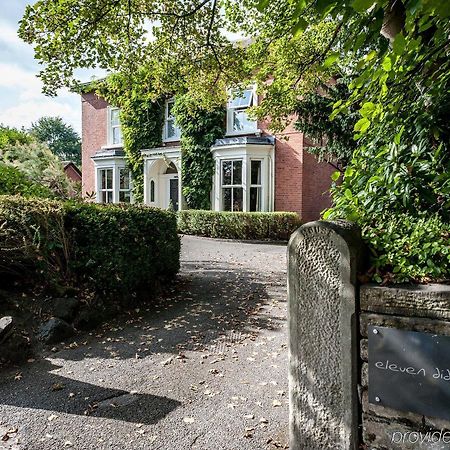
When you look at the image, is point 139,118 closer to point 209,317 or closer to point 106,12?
point 106,12

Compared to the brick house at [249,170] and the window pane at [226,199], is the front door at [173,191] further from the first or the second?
the window pane at [226,199]

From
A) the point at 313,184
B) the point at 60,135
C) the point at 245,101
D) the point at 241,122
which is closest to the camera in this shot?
the point at 313,184

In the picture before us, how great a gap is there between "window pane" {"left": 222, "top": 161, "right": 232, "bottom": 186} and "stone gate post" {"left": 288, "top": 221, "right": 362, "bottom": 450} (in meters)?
13.7

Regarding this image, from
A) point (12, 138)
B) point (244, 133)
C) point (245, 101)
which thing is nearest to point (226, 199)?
point (244, 133)

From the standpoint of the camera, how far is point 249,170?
49.9ft

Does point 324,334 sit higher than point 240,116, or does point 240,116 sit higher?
point 240,116

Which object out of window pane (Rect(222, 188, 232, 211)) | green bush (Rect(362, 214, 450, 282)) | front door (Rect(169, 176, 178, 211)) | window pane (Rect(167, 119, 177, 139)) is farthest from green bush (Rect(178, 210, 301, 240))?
green bush (Rect(362, 214, 450, 282))

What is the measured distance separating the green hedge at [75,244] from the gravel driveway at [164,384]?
721mm

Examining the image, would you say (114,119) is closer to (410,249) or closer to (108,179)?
(108,179)

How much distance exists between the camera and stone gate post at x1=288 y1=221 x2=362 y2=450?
7.20ft

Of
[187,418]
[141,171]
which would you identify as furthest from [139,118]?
[187,418]

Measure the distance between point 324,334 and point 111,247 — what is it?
4212 millimetres

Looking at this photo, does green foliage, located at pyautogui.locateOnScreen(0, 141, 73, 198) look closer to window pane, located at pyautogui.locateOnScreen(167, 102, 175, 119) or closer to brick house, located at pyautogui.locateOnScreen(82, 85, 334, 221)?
brick house, located at pyautogui.locateOnScreen(82, 85, 334, 221)

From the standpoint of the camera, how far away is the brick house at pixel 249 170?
14.8m
